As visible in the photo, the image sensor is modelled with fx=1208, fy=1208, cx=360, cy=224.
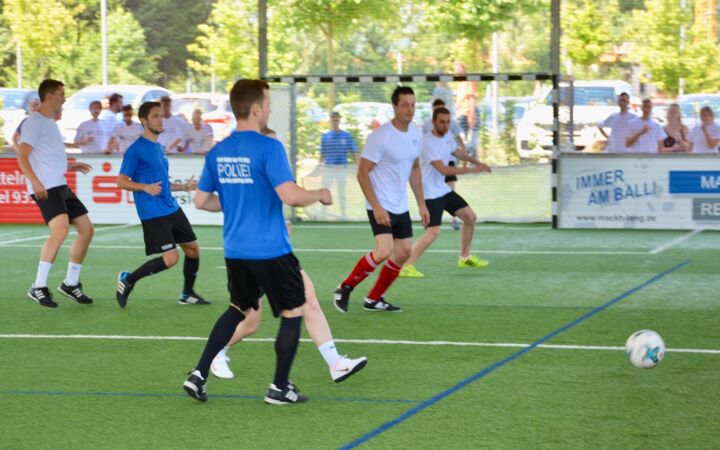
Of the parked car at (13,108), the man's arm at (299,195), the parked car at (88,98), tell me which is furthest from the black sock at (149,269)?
the parked car at (13,108)

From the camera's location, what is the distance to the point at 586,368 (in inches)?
331

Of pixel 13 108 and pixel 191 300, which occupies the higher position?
pixel 13 108

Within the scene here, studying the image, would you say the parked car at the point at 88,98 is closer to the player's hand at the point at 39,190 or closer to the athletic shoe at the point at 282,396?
the player's hand at the point at 39,190

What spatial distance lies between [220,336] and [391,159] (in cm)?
406

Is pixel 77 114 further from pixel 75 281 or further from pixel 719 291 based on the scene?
pixel 719 291

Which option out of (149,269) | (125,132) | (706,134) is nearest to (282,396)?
(149,269)

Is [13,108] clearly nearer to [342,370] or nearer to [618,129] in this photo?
[618,129]

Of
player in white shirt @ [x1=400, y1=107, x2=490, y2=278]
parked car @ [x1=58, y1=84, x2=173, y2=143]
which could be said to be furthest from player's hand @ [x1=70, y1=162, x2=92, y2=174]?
parked car @ [x1=58, y1=84, x2=173, y2=143]

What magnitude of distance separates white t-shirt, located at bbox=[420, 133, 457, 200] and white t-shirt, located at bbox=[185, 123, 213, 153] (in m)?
8.66

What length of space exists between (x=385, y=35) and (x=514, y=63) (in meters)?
2.32

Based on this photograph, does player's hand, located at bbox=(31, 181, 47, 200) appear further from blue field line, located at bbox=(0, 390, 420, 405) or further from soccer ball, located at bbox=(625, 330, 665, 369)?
soccer ball, located at bbox=(625, 330, 665, 369)

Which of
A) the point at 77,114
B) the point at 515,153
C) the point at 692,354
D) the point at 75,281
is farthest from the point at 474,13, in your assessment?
the point at 692,354

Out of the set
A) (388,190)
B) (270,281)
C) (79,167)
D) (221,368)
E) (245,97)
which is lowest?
(221,368)

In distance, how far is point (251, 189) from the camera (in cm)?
706
